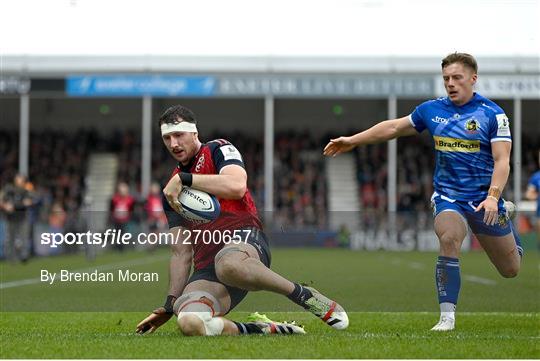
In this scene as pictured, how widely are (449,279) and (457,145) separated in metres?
0.97

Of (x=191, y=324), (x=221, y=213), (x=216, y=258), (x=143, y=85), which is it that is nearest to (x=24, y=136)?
(x=143, y=85)

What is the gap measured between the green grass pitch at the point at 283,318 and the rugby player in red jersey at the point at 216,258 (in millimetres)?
172

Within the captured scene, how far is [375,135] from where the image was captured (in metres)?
7.38

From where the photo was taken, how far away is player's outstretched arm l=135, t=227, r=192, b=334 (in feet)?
21.7

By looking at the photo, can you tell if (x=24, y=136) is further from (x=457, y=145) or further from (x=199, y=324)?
(x=199, y=324)

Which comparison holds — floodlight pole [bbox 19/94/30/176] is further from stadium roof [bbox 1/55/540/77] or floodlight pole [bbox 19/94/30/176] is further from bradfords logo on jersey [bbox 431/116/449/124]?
bradfords logo on jersey [bbox 431/116/449/124]

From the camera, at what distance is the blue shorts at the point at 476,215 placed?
723cm

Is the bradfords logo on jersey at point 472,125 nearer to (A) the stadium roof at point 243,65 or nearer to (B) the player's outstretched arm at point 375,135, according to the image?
(B) the player's outstretched arm at point 375,135

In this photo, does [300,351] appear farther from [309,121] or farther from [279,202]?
[309,121]

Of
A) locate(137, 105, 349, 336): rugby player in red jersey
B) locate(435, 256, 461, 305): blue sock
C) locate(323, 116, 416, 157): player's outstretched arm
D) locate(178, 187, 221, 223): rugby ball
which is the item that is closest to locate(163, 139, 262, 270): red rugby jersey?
locate(137, 105, 349, 336): rugby player in red jersey

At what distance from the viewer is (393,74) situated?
28625 mm

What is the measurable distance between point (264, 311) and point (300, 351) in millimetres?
1472

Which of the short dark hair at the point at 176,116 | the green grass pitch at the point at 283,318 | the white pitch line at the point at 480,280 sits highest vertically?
the short dark hair at the point at 176,116

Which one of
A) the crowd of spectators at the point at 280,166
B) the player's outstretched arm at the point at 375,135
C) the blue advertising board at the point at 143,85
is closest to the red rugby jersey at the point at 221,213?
the player's outstretched arm at the point at 375,135
